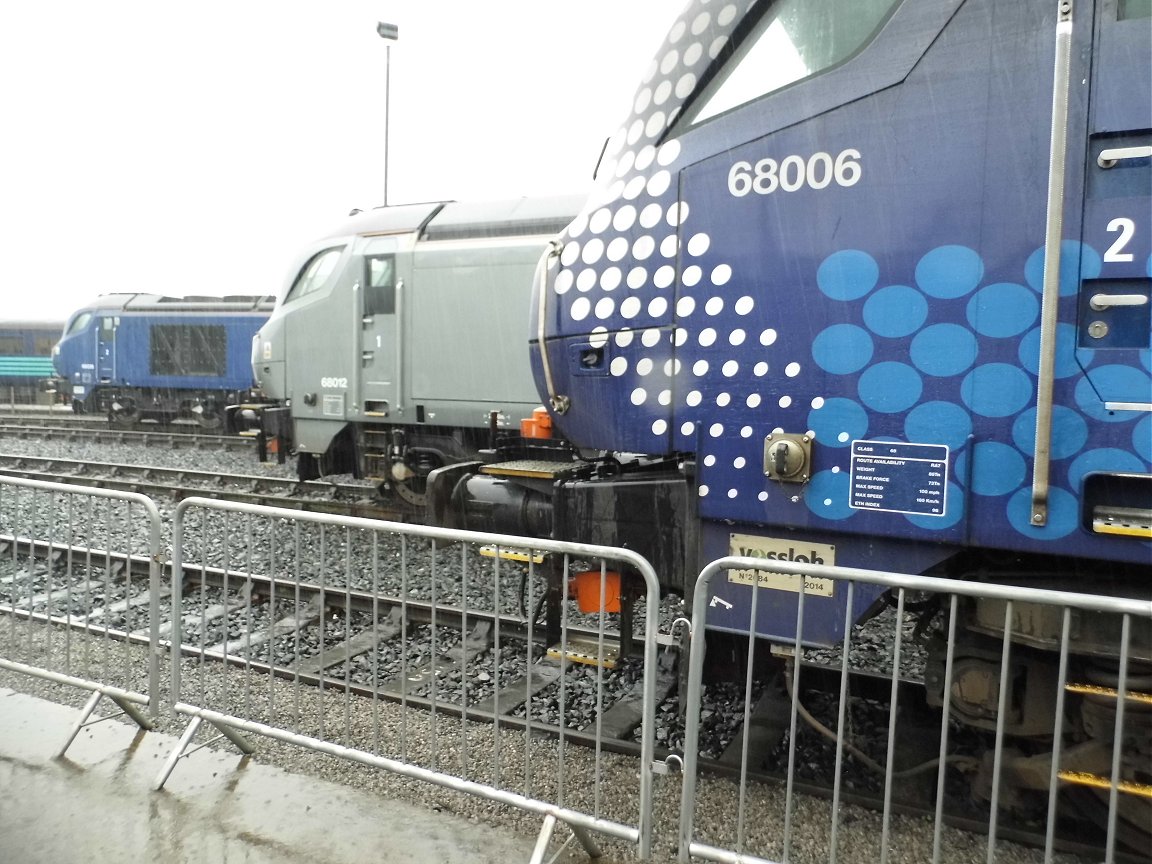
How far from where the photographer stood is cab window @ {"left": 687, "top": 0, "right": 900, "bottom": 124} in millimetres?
3275

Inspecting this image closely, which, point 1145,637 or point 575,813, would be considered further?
point 575,813

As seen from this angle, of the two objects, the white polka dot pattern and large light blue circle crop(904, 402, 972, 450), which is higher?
the white polka dot pattern

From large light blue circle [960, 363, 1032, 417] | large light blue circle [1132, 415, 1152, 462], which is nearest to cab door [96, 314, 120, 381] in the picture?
large light blue circle [960, 363, 1032, 417]

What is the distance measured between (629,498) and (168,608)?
161 inches

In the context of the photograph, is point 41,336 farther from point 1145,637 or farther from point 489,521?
point 1145,637

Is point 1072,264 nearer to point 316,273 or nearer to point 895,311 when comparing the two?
point 895,311

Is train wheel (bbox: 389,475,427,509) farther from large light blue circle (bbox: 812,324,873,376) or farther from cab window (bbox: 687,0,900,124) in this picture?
large light blue circle (bbox: 812,324,873,376)

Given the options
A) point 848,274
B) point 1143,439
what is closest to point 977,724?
point 1143,439

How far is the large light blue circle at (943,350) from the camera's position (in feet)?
9.84

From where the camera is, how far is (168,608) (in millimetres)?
6387

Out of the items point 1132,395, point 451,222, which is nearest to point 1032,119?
point 1132,395

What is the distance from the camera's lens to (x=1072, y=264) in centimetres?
281

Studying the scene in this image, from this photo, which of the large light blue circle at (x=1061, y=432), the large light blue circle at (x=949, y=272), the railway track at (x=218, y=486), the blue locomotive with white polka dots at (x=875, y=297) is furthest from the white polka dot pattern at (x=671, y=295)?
the railway track at (x=218, y=486)

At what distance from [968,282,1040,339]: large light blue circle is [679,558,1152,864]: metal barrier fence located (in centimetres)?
87
